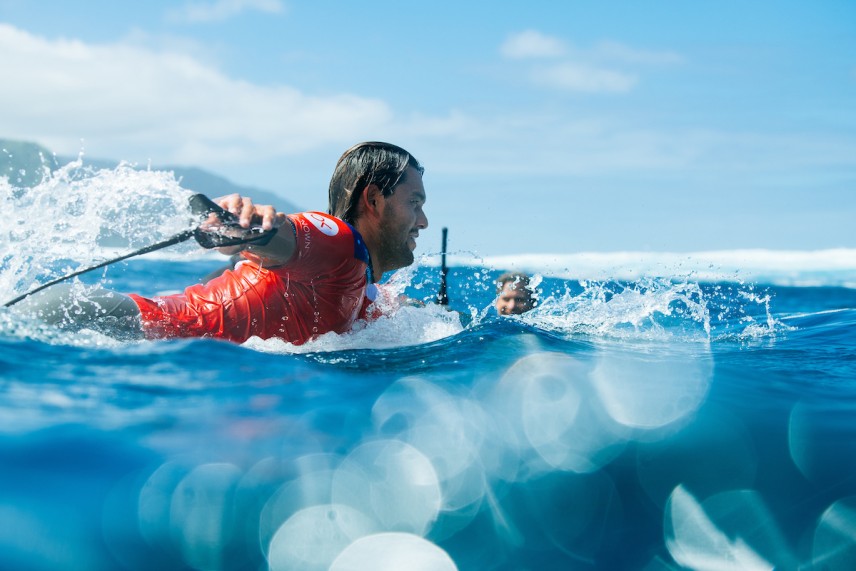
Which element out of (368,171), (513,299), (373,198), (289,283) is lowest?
(513,299)

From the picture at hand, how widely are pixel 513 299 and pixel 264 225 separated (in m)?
5.14

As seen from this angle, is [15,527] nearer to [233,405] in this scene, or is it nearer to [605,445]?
[233,405]

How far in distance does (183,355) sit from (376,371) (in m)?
0.92

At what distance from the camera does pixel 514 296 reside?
7941mm

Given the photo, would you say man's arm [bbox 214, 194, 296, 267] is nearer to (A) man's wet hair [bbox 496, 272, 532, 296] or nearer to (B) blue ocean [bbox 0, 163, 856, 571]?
(B) blue ocean [bbox 0, 163, 856, 571]

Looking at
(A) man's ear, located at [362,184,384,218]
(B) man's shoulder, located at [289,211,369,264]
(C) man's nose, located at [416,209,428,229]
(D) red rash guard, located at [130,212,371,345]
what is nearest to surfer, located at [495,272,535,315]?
(C) man's nose, located at [416,209,428,229]

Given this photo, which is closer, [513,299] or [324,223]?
[324,223]

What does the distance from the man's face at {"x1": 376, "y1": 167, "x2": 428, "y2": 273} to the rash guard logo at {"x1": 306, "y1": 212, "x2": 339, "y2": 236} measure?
95 centimetres

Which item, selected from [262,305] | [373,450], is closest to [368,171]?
[262,305]

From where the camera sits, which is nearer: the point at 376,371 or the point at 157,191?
the point at 157,191

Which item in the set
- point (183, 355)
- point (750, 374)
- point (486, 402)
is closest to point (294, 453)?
point (486, 402)

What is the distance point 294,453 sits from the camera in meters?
2.52

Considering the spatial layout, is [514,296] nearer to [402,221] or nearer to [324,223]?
[402,221]

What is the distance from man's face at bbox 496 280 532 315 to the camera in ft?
26.0
